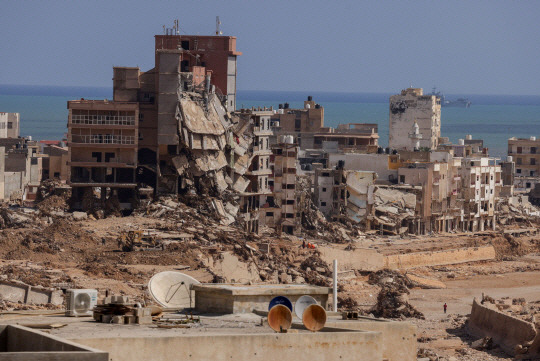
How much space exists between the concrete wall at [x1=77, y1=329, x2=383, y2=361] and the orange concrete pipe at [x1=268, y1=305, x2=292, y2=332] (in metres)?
0.28

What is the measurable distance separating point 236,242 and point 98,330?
4539cm

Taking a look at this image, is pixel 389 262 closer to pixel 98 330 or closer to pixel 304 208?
pixel 304 208

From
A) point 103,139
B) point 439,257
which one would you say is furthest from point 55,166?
point 439,257

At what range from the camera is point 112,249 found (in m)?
60.8

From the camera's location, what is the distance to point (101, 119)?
70.9 metres

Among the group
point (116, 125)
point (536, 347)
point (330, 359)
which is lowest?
point (536, 347)

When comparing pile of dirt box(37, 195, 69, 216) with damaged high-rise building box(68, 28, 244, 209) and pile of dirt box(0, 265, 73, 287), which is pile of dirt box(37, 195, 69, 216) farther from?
pile of dirt box(0, 265, 73, 287)

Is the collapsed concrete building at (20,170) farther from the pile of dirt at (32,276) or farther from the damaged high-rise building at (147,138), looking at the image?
the pile of dirt at (32,276)

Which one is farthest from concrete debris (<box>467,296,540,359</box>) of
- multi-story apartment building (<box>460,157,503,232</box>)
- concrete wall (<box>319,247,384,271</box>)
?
multi-story apartment building (<box>460,157,503,232</box>)

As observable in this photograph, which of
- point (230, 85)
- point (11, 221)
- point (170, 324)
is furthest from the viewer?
point (230, 85)

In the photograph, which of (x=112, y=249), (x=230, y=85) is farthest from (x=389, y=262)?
(x=112, y=249)

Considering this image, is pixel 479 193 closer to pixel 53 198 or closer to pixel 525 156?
pixel 525 156

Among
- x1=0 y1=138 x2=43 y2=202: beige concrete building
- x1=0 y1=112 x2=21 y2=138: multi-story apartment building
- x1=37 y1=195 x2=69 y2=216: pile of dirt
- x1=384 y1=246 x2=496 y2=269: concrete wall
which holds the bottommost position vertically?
x1=384 y1=246 x2=496 y2=269: concrete wall

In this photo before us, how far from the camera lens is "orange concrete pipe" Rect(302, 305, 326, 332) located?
19.6 meters
